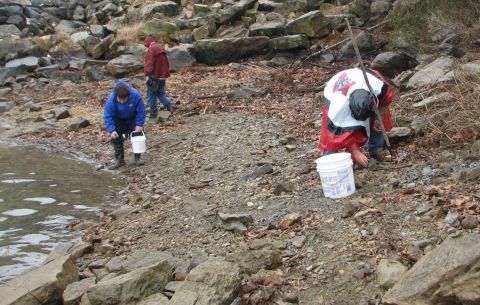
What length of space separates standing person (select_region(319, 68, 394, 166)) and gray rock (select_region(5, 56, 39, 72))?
15.3 meters

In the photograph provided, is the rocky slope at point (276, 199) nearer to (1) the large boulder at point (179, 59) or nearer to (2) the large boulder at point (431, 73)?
(2) the large boulder at point (431, 73)

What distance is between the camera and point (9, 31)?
24.4 meters

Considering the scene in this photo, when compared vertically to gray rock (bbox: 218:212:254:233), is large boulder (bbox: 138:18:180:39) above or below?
above

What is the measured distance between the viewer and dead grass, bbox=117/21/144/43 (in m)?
20.3

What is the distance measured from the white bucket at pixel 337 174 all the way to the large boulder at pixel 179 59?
479 inches

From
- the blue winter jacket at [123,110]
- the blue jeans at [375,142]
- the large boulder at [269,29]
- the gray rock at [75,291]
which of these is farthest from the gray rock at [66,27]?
the gray rock at [75,291]

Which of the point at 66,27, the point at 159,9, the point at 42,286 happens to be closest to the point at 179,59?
the point at 159,9

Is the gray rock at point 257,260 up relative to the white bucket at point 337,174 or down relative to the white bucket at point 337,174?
down

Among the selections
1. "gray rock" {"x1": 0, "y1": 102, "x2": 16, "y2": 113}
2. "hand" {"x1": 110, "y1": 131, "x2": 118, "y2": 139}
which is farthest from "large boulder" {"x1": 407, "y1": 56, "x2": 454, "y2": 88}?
A: "gray rock" {"x1": 0, "y1": 102, "x2": 16, "y2": 113}

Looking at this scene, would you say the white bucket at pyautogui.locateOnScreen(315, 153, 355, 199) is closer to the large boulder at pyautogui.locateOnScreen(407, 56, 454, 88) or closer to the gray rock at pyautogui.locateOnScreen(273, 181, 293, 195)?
the gray rock at pyautogui.locateOnScreen(273, 181, 293, 195)

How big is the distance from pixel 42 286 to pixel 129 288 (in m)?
0.91

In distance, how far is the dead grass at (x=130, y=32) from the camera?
66.6ft

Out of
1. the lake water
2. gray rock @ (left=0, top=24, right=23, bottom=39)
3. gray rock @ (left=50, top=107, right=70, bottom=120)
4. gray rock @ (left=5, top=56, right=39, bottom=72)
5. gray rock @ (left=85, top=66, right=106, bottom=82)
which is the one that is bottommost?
the lake water

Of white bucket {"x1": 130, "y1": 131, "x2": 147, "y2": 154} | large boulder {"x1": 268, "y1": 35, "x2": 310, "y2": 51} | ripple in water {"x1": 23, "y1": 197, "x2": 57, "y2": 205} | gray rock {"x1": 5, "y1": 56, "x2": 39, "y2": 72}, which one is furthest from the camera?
gray rock {"x1": 5, "y1": 56, "x2": 39, "y2": 72}
